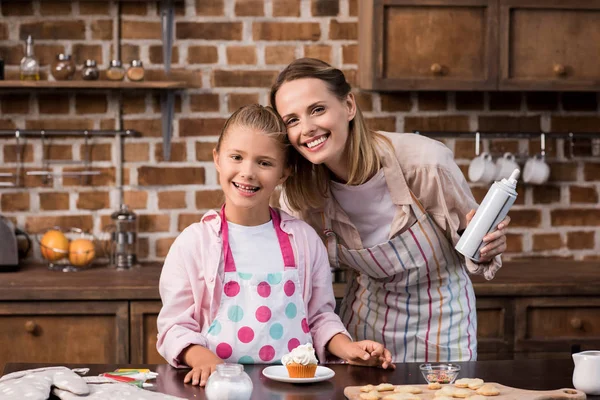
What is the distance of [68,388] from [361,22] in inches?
84.2

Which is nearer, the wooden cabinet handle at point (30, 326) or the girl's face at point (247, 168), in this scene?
the girl's face at point (247, 168)

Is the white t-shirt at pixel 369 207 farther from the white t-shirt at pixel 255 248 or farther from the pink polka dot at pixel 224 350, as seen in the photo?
the pink polka dot at pixel 224 350

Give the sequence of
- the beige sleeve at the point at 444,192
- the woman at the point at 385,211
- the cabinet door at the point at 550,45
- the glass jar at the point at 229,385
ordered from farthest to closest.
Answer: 1. the cabinet door at the point at 550,45
2. the beige sleeve at the point at 444,192
3. the woman at the point at 385,211
4. the glass jar at the point at 229,385

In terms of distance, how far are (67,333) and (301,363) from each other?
4.65ft

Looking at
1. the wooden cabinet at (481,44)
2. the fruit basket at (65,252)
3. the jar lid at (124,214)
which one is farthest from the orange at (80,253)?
the wooden cabinet at (481,44)

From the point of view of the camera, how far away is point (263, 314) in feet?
5.91

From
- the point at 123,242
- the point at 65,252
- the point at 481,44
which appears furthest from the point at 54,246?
the point at 481,44

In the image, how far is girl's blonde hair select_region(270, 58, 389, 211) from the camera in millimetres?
2018

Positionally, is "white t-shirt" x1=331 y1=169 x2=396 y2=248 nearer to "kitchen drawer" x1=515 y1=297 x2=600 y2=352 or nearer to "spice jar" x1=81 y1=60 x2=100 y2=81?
"kitchen drawer" x1=515 y1=297 x2=600 y2=352

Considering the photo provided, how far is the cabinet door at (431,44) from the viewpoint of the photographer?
3.07 metres

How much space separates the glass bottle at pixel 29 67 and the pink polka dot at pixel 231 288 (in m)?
1.63

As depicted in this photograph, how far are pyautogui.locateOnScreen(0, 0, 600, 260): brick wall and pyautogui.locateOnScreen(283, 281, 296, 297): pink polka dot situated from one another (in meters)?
1.49

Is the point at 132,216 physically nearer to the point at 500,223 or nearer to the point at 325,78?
the point at 325,78

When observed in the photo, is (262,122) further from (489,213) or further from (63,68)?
(63,68)
